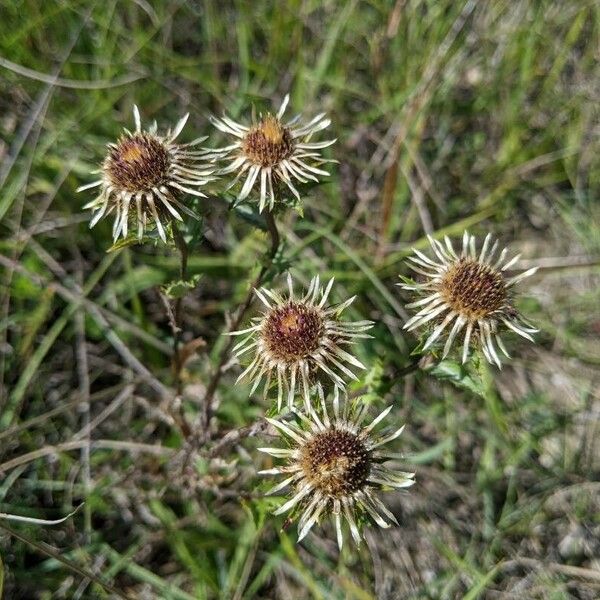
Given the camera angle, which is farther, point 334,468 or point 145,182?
point 145,182

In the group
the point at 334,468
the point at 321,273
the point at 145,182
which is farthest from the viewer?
the point at 321,273

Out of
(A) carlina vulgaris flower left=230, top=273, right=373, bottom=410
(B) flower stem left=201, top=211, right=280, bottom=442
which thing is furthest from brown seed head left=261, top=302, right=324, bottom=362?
(B) flower stem left=201, top=211, right=280, bottom=442

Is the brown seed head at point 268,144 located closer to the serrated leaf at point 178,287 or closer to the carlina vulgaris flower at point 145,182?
the carlina vulgaris flower at point 145,182

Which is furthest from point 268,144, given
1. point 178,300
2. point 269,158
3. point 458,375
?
point 458,375

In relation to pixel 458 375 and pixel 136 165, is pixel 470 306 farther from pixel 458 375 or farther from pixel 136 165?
pixel 136 165

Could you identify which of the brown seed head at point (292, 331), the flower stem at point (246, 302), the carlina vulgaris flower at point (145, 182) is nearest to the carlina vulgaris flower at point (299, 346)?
the brown seed head at point (292, 331)

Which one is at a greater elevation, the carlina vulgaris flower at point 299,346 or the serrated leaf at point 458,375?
the serrated leaf at point 458,375
